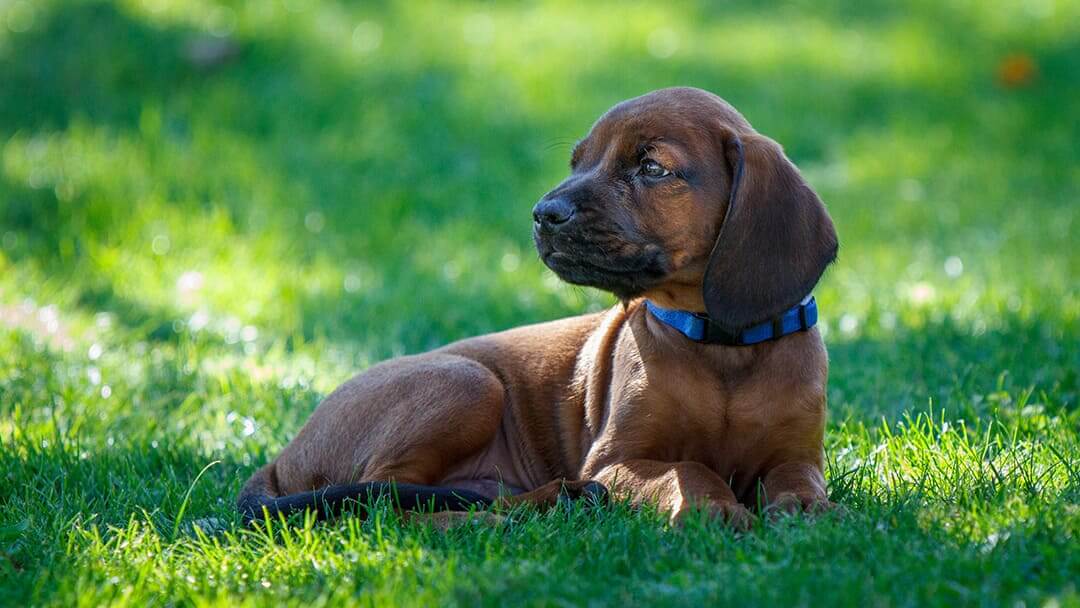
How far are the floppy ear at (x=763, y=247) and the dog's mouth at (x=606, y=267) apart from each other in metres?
0.18

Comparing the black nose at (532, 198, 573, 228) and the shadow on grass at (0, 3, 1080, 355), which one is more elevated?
the black nose at (532, 198, 573, 228)

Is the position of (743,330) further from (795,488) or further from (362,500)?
(362,500)

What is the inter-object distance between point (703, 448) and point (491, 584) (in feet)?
3.48

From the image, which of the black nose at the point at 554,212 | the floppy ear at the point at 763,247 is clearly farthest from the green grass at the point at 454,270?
the black nose at the point at 554,212

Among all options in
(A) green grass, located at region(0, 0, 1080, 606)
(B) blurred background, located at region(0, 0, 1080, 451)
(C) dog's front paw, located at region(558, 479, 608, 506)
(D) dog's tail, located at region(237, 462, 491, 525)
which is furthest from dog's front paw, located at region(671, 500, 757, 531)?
(B) blurred background, located at region(0, 0, 1080, 451)

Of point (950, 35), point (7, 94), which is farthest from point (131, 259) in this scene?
point (950, 35)

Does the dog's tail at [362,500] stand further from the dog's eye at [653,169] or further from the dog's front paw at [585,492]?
the dog's eye at [653,169]

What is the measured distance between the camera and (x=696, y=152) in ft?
12.4

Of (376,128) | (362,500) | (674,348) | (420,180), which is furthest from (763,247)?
(376,128)

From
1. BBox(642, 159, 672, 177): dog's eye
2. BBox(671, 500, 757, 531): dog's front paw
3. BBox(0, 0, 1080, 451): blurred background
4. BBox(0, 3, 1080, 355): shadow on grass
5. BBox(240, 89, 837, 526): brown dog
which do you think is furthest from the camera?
BBox(0, 3, 1080, 355): shadow on grass

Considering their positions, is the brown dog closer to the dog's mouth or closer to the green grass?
the dog's mouth

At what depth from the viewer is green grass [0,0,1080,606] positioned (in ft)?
10.4

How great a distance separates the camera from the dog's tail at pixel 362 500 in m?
3.68

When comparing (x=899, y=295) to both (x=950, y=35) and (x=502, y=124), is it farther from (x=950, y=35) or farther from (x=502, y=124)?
(x=950, y=35)
